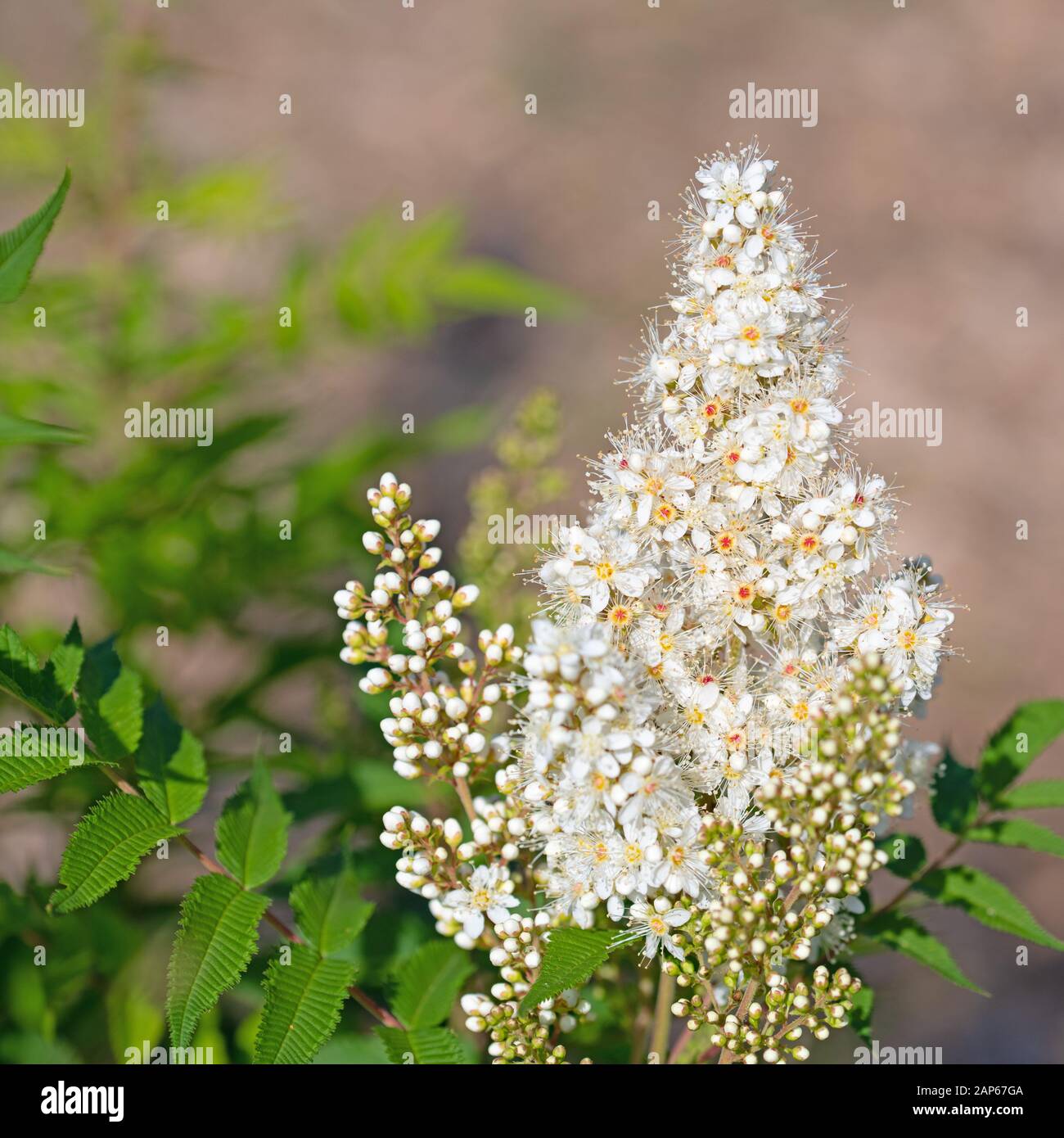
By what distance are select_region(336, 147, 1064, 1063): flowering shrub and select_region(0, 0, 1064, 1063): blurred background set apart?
2.21 feet

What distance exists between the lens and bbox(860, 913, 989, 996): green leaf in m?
2.30

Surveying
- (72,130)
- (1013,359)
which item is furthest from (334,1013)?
(1013,359)

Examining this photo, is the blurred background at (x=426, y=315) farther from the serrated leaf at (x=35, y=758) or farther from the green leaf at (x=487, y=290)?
the serrated leaf at (x=35, y=758)

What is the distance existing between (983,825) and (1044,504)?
6.34m

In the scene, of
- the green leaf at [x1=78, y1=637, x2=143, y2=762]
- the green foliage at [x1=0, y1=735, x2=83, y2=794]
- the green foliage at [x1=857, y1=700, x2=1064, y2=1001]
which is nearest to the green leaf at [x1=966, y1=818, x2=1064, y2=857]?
the green foliage at [x1=857, y1=700, x2=1064, y2=1001]

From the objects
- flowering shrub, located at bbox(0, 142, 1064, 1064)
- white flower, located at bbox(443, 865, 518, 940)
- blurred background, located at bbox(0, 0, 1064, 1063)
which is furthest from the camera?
blurred background, located at bbox(0, 0, 1064, 1063)

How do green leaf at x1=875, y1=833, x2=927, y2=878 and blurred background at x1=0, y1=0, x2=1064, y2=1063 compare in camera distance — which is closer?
green leaf at x1=875, y1=833, x2=927, y2=878

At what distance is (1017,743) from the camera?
2697 millimetres

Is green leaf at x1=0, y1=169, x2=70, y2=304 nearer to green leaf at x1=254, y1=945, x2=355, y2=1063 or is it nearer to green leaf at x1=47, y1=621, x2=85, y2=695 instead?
green leaf at x1=47, y1=621, x2=85, y2=695

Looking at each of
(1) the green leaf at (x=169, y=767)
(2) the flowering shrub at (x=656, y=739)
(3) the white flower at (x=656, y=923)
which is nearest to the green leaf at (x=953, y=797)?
(2) the flowering shrub at (x=656, y=739)

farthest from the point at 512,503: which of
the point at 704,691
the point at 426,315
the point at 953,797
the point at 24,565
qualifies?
the point at 24,565

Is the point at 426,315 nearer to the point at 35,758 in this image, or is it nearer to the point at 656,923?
the point at 35,758

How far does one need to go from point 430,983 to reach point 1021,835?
1.34 m
